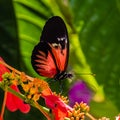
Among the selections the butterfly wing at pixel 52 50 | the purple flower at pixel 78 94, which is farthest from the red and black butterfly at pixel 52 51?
the purple flower at pixel 78 94

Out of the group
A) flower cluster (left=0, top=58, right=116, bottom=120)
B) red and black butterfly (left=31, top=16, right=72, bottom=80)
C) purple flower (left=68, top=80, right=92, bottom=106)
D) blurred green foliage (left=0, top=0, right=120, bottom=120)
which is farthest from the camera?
purple flower (left=68, top=80, right=92, bottom=106)

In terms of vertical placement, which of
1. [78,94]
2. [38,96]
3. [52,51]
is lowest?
[38,96]

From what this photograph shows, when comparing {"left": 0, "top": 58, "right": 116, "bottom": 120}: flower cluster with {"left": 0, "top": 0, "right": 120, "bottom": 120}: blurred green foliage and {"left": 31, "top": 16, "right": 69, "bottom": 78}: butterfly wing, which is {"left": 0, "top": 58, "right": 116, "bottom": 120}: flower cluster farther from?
{"left": 0, "top": 0, "right": 120, "bottom": 120}: blurred green foliage

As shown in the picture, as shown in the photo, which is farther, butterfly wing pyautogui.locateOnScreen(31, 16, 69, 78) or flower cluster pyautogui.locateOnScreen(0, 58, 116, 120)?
butterfly wing pyautogui.locateOnScreen(31, 16, 69, 78)

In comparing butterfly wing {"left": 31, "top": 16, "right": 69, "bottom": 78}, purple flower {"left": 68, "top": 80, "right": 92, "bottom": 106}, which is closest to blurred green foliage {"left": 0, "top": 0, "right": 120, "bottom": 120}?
butterfly wing {"left": 31, "top": 16, "right": 69, "bottom": 78}

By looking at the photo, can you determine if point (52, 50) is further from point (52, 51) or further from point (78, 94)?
point (78, 94)

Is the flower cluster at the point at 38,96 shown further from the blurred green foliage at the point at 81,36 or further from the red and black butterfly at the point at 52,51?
the blurred green foliage at the point at 81,36

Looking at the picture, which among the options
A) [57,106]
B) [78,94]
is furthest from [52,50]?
[78,94]
